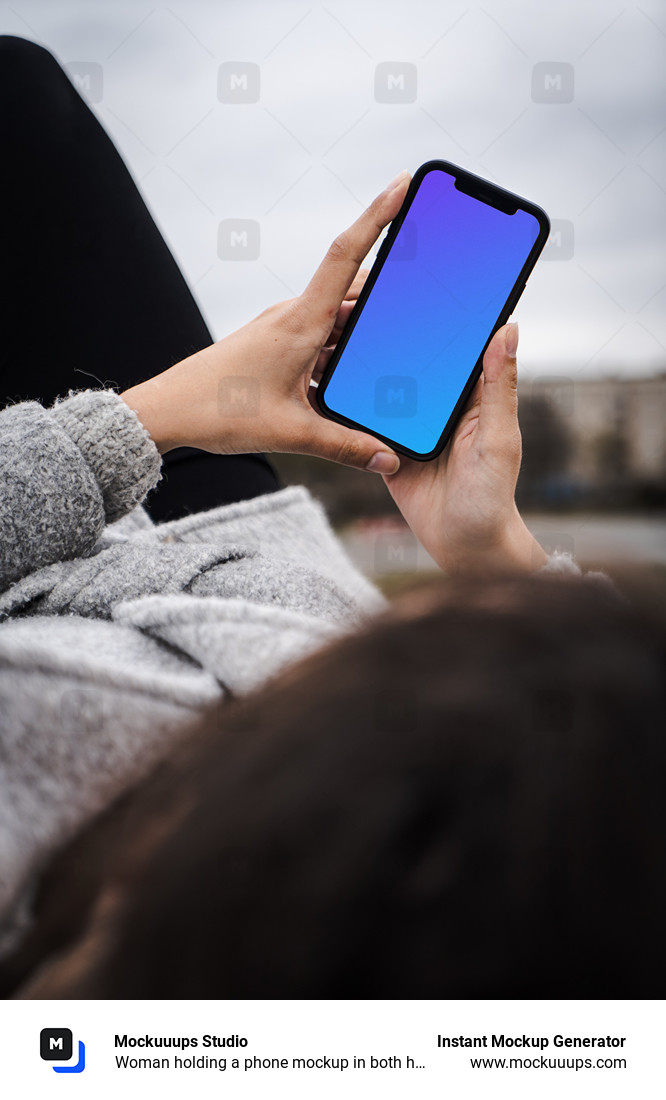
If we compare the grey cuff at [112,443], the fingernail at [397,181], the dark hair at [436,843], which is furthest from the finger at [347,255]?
the dark hair at [436,843]

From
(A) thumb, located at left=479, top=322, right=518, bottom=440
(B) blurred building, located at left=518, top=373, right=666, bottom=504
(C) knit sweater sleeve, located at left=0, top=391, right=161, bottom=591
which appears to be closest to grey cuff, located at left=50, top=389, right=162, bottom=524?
(C) knit sweater sleeve, located at left=0, top=391, right=161, bottom=591

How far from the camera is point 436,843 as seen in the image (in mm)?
180

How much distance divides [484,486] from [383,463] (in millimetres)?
71

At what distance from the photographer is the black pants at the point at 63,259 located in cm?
62

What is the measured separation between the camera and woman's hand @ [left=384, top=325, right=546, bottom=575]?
504 millimetres

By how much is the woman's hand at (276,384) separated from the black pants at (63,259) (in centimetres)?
14

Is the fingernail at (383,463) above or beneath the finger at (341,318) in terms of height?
beneath

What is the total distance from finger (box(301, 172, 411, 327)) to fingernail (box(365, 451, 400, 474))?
10 centimetres

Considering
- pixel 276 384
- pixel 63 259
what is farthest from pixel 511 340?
pixel 63 259

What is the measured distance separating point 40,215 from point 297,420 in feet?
0.99
